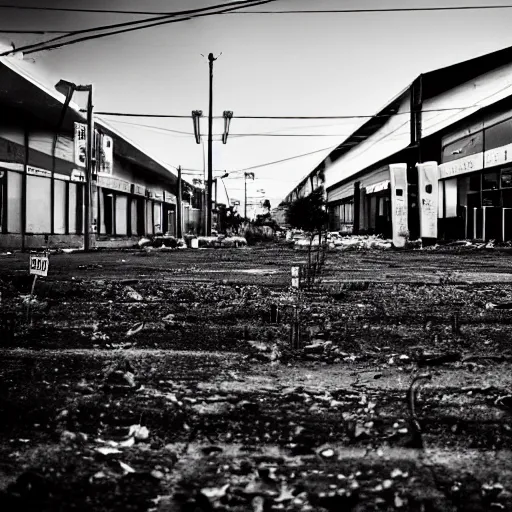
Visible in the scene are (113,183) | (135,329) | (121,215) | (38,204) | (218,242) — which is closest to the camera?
(135,329)

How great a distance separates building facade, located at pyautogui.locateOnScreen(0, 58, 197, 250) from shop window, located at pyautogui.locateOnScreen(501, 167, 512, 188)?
13.4m

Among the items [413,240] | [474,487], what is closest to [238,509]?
[474,487]

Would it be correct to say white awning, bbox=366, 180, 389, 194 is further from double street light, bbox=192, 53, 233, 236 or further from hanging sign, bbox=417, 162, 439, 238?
hanging sign, bbox=417, 162, 439, 238

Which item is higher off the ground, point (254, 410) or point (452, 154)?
point (452, 154)

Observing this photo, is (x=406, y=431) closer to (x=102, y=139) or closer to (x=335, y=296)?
(x=335, y=296)

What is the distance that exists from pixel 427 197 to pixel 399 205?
104cm

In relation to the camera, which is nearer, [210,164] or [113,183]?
[113,183]

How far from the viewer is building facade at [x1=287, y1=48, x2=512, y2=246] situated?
19578 millimetres

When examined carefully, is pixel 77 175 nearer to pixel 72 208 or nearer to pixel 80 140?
pixel 72 208

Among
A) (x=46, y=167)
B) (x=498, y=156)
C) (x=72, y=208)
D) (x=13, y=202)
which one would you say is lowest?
(x=13, y=202)

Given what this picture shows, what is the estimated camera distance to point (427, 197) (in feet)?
64.2

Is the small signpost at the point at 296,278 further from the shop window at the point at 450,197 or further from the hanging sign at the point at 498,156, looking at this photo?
the shop window at the point at 450,197

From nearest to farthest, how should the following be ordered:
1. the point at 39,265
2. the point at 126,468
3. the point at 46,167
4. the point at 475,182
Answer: the point at 126,468 < the point at 39,265 < the point at 46,167 < the point at 475,182

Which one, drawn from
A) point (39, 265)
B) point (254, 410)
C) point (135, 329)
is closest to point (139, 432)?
point (254, 410)
